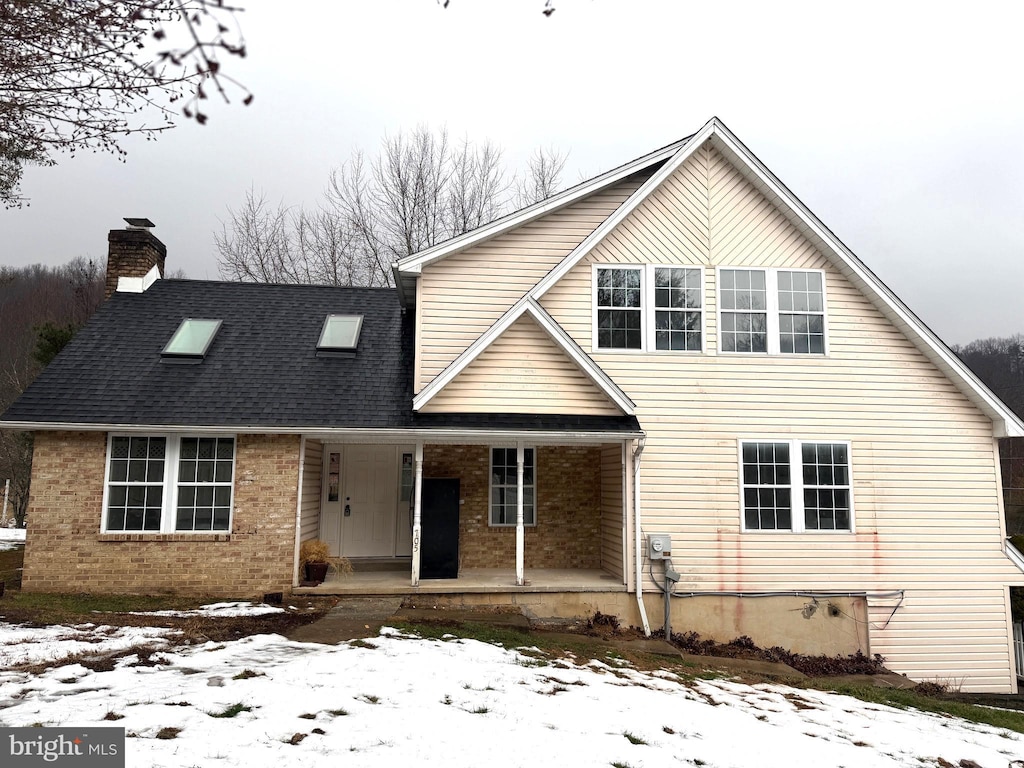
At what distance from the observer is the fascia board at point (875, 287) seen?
36.1 ft

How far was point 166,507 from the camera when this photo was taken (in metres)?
10.1

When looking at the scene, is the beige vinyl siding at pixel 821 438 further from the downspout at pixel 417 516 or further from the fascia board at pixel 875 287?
the downspout at pixel 417 516

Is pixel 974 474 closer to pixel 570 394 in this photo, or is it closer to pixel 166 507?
pixel 570 394

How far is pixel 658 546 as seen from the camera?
34.4 ft

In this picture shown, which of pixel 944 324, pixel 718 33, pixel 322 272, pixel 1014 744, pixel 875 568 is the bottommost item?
pixel 1014 744

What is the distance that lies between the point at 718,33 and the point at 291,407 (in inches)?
342

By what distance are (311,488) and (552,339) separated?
16.5 ft

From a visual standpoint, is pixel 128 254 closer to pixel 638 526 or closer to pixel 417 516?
pixel 417 516

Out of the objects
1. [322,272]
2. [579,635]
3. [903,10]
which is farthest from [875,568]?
→ [322,272]

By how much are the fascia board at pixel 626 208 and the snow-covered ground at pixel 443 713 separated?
6086mm

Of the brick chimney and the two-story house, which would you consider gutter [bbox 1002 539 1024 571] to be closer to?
the two-story house

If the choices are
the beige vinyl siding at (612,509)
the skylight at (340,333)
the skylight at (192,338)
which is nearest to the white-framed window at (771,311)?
the beige vinyl siding at (612,509)

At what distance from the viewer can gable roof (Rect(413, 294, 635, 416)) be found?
401 inches

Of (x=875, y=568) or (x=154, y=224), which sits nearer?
(x=875, y=568)
